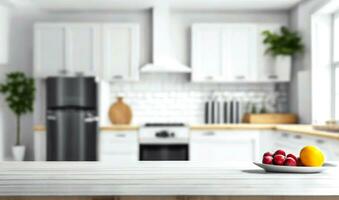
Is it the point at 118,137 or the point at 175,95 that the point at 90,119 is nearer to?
the point at 118,137

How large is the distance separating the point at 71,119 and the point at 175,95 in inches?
60.6

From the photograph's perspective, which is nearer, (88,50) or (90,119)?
(90,119)

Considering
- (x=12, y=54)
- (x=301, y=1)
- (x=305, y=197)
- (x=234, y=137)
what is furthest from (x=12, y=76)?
(x=305, y=197)

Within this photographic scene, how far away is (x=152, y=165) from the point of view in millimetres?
2352

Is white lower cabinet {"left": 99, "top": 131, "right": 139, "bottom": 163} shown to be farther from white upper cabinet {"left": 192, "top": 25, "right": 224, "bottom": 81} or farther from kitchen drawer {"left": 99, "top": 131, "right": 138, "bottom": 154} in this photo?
white upper cabinet {"left": 192, "top": 25, "right": 224, "bottom": 81}

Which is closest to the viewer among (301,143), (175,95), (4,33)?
(301,143)

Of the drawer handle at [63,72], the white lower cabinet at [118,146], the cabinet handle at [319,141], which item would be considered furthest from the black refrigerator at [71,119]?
the cabinet handle at [319,141]

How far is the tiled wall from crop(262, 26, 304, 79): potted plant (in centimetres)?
51

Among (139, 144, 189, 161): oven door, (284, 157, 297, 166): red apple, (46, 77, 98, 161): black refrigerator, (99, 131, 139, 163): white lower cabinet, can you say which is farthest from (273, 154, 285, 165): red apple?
(46, 77, 98, 161): black refrigerator

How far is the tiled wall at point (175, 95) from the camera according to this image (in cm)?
657

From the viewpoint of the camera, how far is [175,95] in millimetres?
6570

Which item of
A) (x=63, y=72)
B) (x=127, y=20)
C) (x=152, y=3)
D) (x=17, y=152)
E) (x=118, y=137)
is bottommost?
(x=17, y=152)

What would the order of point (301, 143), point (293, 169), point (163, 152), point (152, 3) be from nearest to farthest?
1. point (293, 169)
2. point (301, 143)
3. point (163, 152)
4. point (152, 3)

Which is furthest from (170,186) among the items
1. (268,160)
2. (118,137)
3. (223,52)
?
(223,52)
